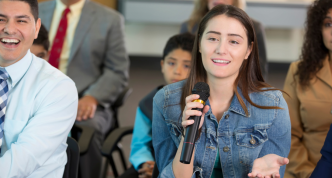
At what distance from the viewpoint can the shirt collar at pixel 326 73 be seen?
5.56 ft

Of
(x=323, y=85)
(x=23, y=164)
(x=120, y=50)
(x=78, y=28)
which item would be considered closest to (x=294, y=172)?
(x=323, y=85)

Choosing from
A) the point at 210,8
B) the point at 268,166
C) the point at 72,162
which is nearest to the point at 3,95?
the point at 72,162

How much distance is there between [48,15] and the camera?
8.32ft

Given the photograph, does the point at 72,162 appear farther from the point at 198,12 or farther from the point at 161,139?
the point at 198,12

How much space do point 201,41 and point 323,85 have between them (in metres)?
0.72

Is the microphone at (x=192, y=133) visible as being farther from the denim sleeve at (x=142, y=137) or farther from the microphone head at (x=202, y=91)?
the denim sleeve at (x=142, y=137)

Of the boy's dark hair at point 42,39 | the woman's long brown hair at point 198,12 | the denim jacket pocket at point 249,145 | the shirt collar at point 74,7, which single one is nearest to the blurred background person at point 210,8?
the woman's long brown hair at point 198,12

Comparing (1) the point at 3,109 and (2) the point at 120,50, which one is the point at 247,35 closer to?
(1) the point at 3,109

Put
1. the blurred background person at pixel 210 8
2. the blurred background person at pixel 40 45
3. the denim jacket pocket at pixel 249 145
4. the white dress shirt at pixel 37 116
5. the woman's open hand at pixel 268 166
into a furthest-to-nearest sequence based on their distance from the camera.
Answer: the blurred background person at pixel 210 8, the blurred background person at pixel 40 45, the denim jacket pocket at pixel 249 145, the white dress shirt at pixel 37 116, the woman's open hand at pixel 268 166

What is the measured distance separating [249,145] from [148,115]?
62cm

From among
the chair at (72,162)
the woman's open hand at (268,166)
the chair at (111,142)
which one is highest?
the woman's open hand at (268,166)

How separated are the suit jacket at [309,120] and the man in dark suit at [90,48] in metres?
1.19

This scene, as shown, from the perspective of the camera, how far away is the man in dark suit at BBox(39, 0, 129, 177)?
8.06 feet

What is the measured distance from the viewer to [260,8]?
218 inches
